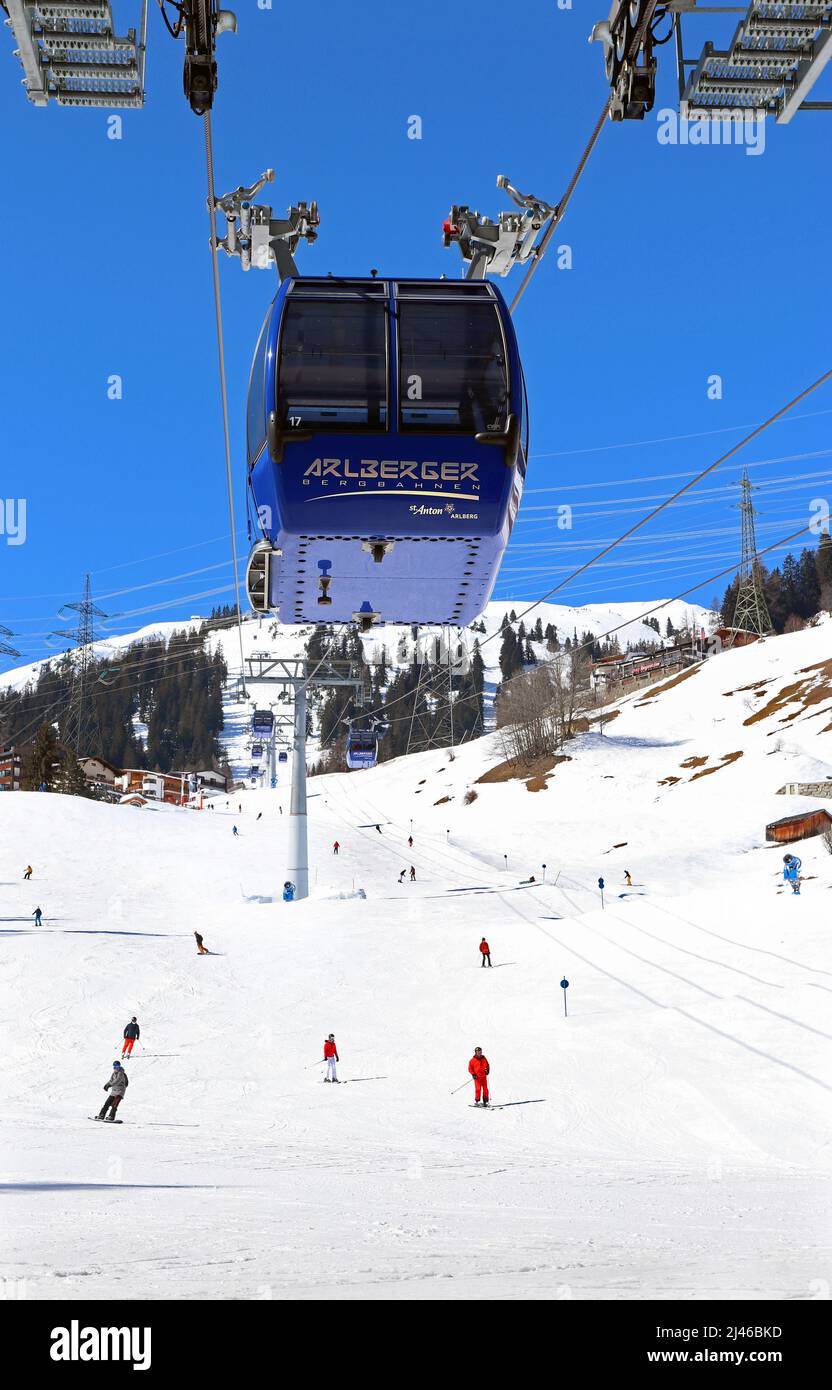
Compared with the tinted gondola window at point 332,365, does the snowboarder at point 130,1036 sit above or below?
below

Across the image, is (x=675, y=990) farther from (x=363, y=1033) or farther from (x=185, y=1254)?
(x=185, y=1254)

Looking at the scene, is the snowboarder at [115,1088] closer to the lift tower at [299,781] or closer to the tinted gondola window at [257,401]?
the tinted gondola window at [257,401]

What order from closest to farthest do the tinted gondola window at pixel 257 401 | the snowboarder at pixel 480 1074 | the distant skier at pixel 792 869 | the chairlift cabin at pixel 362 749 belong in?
the tinted gondola window at pixel 257 401 < the snowboarder at pixel 480 1074 < the distant skier at pixel 792 869 < the chairlift cabin at pixel 362 749

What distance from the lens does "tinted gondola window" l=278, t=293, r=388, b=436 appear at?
10156 mm

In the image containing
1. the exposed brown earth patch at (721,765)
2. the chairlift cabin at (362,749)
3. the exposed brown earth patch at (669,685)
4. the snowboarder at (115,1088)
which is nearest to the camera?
the snowboarder at (115,1088)

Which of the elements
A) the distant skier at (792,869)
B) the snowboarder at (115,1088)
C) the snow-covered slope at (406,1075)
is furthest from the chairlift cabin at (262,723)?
the snowboarder at (115,1088)

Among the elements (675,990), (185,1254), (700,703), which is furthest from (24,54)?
(700,703)

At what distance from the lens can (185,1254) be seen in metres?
6.77

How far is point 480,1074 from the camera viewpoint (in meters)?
16.7

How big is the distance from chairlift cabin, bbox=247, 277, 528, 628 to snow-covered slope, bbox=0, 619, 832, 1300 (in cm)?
619

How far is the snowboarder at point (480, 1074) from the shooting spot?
1673 centimetres

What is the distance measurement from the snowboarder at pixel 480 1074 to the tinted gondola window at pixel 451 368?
10.3m

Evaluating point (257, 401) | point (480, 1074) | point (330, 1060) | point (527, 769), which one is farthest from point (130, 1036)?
point (527, 769)

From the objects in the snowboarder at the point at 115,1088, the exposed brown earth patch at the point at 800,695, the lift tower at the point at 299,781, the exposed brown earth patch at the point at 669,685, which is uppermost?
the exposed brown earth patch at the point at 669,685
